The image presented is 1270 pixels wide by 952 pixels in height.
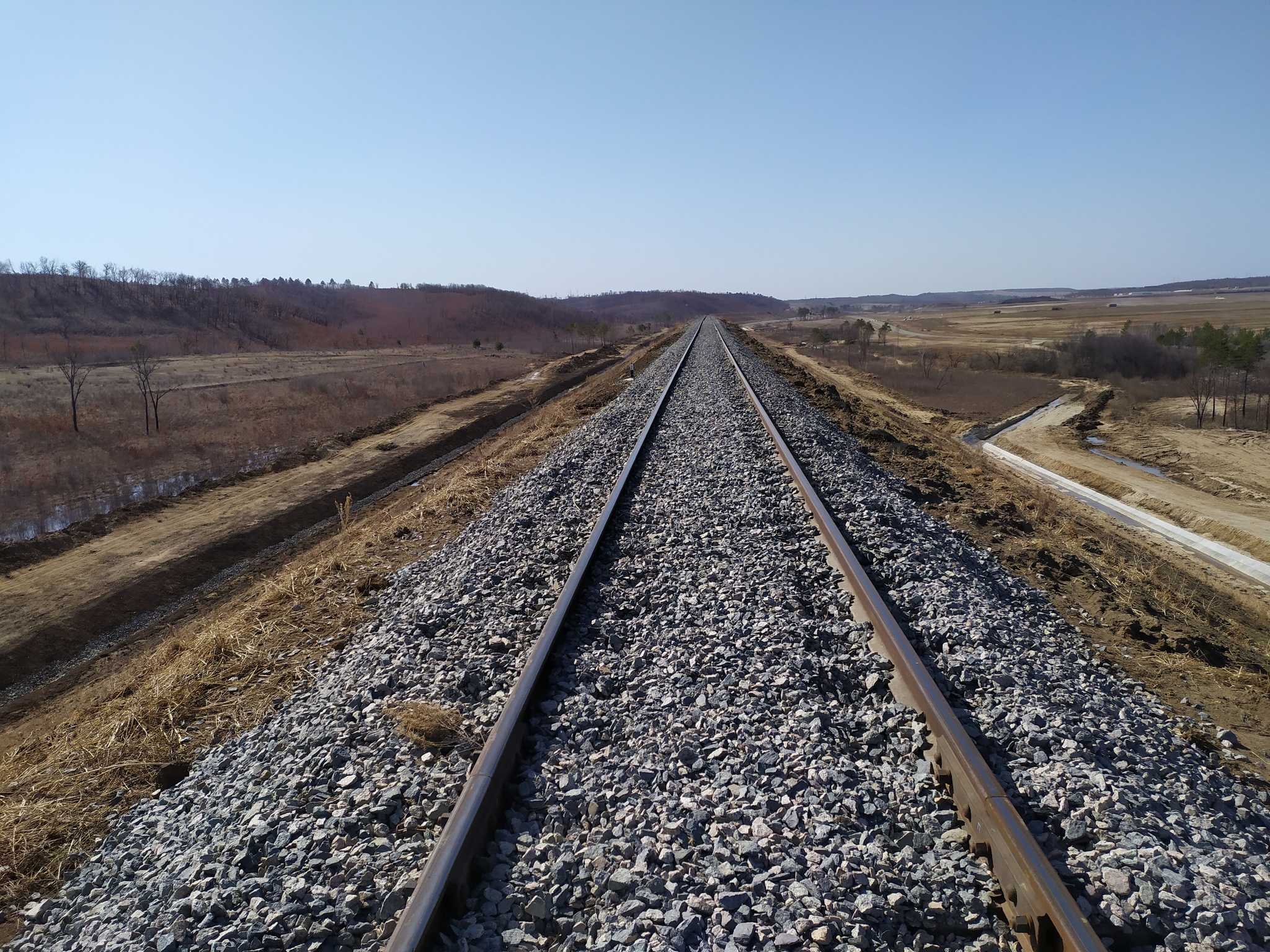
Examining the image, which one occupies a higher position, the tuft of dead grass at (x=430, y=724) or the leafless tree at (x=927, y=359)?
the leafless tree at (x=927, y=359)

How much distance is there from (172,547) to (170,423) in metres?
13.1

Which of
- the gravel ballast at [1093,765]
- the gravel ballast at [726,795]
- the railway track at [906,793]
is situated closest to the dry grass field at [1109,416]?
the gravel ballast at [1093,765]

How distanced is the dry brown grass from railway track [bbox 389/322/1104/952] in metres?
0.71

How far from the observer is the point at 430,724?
4.16 meters

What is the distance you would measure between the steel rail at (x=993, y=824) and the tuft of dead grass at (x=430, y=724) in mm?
2638

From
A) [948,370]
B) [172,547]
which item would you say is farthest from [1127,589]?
[948,370]

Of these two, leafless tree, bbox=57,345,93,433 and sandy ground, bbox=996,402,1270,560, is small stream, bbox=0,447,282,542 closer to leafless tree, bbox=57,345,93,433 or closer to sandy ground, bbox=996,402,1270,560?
leafless tree, bbox=57,345,93,433

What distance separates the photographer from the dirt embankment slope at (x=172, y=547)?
31.3 feet

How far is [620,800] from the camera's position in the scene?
3.57 metres

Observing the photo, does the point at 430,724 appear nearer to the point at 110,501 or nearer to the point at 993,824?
the point at 993,824

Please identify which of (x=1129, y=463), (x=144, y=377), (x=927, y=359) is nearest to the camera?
(x=1129, y=463)

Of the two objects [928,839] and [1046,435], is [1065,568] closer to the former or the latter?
[928,839]

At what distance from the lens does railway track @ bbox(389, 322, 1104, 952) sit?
2684mm

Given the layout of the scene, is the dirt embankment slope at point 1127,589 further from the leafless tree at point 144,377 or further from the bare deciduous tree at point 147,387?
the bare deciduous tree at point 147,387
